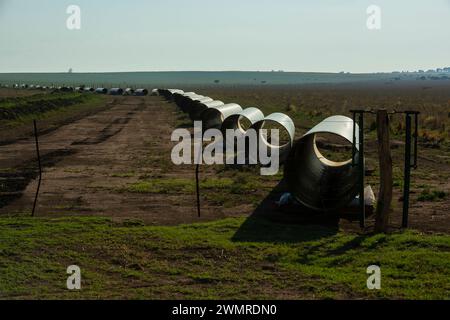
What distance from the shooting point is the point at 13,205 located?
1611cm

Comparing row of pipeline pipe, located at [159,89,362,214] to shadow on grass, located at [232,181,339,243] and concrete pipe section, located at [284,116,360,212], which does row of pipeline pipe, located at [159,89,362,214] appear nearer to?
concrete pipe section, located at [284,116,360,212]

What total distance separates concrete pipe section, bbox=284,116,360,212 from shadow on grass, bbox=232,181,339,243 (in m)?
0.40

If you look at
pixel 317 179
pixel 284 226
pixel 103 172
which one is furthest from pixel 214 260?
pixel 103 172

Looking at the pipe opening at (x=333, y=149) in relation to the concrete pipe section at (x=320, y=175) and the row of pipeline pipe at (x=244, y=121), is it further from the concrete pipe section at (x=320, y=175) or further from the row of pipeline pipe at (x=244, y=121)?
the concrete pipe section at (x=320, y=175)

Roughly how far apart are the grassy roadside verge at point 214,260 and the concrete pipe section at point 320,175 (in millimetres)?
1639

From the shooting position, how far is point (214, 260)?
11156 mm

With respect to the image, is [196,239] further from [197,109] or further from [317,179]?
[197,109]

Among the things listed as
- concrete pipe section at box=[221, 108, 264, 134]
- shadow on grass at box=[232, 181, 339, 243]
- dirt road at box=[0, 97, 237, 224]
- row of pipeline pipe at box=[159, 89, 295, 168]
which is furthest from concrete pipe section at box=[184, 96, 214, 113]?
shadow on grass at box=[232, 181, 339, 243]

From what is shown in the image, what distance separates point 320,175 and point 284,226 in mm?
4119

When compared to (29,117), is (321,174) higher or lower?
lower

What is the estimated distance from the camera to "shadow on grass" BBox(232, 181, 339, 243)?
12.7m

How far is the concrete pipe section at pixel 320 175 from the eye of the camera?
1495 centimetres

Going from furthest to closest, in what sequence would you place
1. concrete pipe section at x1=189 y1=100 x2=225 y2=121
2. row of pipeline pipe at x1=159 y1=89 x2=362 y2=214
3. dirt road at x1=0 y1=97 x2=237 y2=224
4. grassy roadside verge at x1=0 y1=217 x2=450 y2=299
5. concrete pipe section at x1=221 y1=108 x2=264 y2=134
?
concrete pipe section at x1=189 y1=100 x2=225 y2=121 → concrete pipe section at x1=221 y1=108 x2=264 y2=134 → dirt road at x1=0 y1=97 x2=237 y2=224 → row of pipeline pipe at x1=159 y1=89 x2=362 y2=214 → grassy roadside verge at x1=0 y1=217 x2=450 y2=299

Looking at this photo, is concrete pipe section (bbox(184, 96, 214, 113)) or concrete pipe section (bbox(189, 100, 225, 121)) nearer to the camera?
concrete pipe section (bbox(189, 100, 225, 121))
